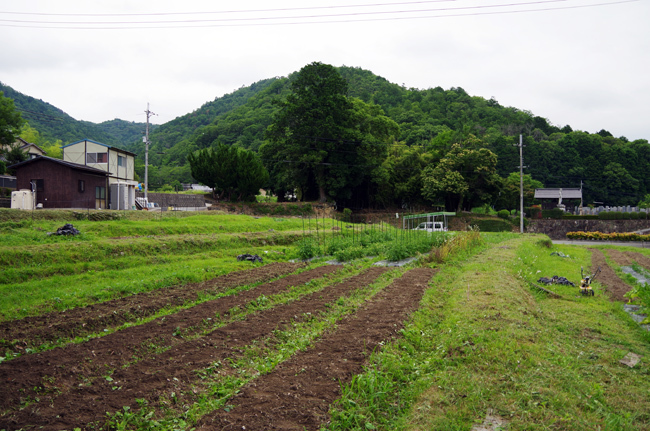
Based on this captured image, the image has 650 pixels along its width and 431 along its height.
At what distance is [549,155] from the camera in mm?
74500

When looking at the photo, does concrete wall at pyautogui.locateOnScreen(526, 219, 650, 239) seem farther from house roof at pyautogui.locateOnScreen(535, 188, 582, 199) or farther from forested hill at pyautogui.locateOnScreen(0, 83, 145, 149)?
forested hill at pyautogui.locateOnScreen(0, 83, 145, 149)

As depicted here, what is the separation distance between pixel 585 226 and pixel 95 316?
169ft

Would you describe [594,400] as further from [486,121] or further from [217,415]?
[486,121]

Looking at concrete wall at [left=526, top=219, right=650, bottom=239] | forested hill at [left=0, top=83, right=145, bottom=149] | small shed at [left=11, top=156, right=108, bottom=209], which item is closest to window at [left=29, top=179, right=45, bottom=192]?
small shed at [left=11, top=156, right=108, bottom=209]

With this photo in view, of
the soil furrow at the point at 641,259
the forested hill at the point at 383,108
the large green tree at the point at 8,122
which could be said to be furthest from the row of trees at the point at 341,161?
the soil furrow at the point at 641,259

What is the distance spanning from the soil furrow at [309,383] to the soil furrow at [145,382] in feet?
3.30

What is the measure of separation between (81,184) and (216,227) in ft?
36.0

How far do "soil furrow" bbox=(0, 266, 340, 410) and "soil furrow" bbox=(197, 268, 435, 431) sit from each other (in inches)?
90.8

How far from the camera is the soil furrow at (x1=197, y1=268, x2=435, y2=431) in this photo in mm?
4391

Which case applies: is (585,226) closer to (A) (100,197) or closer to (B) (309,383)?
(A) (100,197)

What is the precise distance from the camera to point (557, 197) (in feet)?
218

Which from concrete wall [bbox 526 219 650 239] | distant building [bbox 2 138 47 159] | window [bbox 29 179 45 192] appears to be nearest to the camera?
window [bbox 29 179 45 192]

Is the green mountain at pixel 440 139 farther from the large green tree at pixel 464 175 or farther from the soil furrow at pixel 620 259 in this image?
the soil furrow at pixel 620 259

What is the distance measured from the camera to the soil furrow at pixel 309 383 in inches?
173
